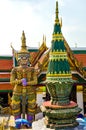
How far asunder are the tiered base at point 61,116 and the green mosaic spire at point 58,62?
55 cm

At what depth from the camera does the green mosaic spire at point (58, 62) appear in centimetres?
545

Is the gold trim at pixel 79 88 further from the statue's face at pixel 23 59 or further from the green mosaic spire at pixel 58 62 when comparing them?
the green mosaic spire at pixel 58 62

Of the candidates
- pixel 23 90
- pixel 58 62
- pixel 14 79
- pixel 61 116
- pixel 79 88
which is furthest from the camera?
pixel 79 88

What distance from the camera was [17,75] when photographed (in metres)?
10.8

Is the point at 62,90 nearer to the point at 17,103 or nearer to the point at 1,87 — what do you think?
the point at 17,103

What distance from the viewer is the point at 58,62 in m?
5.51

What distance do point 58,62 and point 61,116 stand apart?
104 centimetres

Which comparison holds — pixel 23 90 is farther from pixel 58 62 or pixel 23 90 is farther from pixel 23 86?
pixel 58 62

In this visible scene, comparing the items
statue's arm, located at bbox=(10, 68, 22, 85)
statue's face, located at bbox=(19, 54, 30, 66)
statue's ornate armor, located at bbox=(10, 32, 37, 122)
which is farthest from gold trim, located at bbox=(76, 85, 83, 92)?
statue's arm, located at bbox=(10, 68, 22, 85)

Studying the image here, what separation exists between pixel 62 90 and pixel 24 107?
5905 mm

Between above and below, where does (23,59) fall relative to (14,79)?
above

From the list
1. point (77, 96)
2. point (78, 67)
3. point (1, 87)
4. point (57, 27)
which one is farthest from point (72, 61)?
point (57, 27)

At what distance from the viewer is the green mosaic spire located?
5.45 meters

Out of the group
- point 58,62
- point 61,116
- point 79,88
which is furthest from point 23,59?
point 61,116
